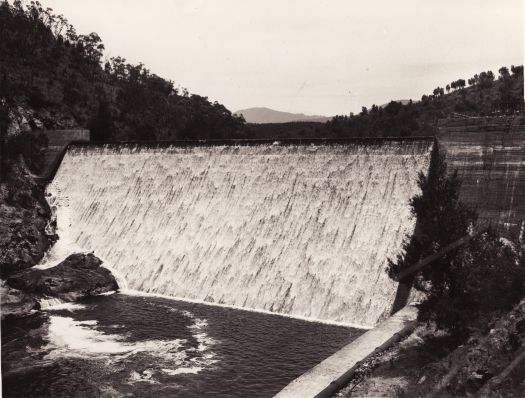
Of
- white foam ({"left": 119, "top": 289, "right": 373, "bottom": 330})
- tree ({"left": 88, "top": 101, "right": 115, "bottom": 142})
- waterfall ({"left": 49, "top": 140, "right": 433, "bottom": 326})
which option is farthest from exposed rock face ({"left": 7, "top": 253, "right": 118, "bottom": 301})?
tree ({"left": 88, "top": 101, "right": 115, "bottom": 142})

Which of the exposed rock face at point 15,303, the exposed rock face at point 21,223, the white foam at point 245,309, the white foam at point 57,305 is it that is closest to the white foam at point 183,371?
the white foam at point 245,309

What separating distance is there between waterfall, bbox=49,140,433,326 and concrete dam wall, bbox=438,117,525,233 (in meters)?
Result: 1.43

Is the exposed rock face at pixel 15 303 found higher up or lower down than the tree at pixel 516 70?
lower down

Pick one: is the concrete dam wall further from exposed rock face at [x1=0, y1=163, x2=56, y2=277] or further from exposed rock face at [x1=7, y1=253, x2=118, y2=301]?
exposed rock face at [x1=0, y1=163, x2=56, y2=277]

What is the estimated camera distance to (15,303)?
79.7 feet

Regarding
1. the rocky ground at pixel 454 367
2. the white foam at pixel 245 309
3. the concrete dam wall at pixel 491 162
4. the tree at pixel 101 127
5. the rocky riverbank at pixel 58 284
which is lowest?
the white foam at pixel 245 309

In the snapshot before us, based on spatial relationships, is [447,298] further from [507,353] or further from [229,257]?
[229,257]

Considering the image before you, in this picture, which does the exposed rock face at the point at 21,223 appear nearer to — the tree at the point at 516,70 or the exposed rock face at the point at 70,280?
the exposed rock face at the point at 70,280

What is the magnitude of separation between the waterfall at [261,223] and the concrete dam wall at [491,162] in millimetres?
1430

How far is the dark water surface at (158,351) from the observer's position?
54.8ft

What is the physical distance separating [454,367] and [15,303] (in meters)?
19.1

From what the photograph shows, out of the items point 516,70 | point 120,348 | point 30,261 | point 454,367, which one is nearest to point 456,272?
point 454,367

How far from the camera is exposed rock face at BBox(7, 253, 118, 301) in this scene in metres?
26.1

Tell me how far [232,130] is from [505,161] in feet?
175
